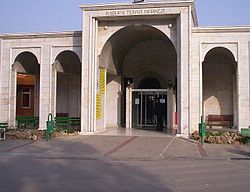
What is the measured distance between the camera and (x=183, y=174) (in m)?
8.63

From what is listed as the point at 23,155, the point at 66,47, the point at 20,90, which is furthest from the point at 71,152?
the point at 20,90

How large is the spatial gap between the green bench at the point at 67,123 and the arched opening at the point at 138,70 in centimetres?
320

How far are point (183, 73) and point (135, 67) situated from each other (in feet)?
25.7

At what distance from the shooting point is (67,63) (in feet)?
75.8

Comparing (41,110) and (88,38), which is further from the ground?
(88,38)

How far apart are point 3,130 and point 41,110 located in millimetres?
4059

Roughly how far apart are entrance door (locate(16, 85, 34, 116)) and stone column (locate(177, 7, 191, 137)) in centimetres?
1631

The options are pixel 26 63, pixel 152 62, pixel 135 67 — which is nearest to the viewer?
pixel 26 63

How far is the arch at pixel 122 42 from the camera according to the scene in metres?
20.2

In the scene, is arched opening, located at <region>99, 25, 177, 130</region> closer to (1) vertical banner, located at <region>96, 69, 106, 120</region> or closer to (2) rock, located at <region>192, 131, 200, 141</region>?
(1) vertical banner, located at <region>96, 69, 106, 120</region>

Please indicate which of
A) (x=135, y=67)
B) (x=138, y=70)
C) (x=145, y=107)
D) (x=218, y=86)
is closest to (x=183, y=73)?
(x=218, y=86)

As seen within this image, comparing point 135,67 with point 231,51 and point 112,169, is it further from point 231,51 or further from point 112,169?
point 112,169

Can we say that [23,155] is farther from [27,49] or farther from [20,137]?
[27,49]

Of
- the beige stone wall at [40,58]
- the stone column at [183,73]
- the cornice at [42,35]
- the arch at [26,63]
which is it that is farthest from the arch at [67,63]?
the stone column at [183,73]
